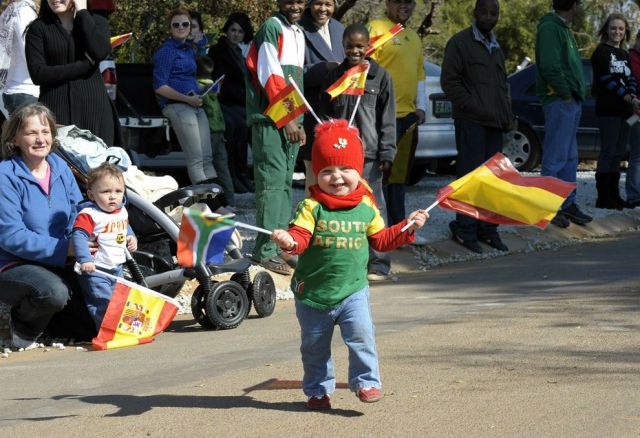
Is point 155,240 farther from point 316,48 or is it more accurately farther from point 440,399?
point 440,399

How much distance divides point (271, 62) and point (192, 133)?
2323 millimetres

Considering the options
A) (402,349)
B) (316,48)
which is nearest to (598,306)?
(402,349)

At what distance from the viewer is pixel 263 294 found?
869 cm

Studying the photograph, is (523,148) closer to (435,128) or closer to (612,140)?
(435,128)

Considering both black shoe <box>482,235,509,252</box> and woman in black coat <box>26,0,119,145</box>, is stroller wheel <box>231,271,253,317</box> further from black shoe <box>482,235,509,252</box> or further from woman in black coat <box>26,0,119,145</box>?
black shoe <box>482,235,509,252</box>

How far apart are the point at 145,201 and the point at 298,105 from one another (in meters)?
1.62

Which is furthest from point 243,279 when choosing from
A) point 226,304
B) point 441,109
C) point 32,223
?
point 441,109

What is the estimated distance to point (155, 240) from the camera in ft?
29.3

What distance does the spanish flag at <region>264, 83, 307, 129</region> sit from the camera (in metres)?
9.64

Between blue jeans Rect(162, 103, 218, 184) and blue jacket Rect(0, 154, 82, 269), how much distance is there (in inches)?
146

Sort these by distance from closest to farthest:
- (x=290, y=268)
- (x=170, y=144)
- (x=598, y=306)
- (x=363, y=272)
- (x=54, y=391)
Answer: (x=363, y=272)
(x=54, y=391)
(x=598, y=306)
(x=290, y=268)
(x=170, y=144)

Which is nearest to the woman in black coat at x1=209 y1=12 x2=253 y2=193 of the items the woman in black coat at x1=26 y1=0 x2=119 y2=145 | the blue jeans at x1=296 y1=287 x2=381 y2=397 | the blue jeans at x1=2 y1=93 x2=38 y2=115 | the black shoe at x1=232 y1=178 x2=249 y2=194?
the black shoe at x1=232 y1=178 x2=249 y2=194

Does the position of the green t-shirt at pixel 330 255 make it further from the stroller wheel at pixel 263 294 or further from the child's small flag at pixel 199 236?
the stroller wheel at pixel 263 294

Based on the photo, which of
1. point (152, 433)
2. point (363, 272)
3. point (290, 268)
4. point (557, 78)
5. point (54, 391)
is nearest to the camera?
point (152, 433)
